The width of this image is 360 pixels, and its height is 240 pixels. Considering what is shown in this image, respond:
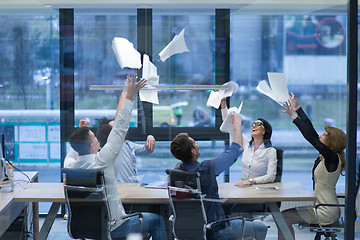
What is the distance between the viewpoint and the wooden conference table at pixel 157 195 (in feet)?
11.1

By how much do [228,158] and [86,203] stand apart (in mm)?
1072

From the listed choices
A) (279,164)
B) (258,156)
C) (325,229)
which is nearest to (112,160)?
(258,156)

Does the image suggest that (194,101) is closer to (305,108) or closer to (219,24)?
(219,24)

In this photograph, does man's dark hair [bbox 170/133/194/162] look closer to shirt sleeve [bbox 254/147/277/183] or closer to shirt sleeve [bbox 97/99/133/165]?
shirt sleeve [bbox 97/99/133/165]

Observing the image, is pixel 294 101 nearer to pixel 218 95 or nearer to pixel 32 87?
pixel 218 95

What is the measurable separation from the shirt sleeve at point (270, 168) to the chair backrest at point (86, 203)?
1130 mm

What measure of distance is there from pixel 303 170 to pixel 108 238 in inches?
60.0

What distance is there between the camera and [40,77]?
3436 mm

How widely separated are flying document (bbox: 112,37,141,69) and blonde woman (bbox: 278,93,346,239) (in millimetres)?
1154

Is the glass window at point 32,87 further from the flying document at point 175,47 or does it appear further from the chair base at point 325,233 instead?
the chair base at point 325,233

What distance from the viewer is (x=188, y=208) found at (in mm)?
3363

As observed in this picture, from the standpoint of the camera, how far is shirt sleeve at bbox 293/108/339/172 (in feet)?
11.7

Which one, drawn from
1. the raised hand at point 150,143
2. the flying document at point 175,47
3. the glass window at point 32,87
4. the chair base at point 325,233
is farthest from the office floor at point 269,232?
the flying document at point 175,47

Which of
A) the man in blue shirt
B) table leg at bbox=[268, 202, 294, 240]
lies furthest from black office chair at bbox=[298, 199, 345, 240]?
the man in blue shirt
